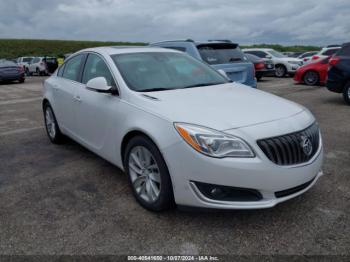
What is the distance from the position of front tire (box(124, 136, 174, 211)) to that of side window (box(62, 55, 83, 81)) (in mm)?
1857

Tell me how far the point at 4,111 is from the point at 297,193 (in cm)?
868

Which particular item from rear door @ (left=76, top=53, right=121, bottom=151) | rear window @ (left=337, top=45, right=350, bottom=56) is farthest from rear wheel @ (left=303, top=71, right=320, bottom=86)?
rear door @ (left=76, top=53, right=121, bottom=151)

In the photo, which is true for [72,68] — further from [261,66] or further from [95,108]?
[261,66]

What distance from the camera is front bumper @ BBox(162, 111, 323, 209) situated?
2.58 metres

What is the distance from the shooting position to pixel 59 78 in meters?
5.15

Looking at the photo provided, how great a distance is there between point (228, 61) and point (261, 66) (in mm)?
8087

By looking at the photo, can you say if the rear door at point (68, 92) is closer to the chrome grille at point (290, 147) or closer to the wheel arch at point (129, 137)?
the wheel arch at point (129, 137)

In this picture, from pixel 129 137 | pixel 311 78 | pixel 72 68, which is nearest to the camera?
pixel 129 137

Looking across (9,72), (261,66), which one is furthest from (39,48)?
(261,66)

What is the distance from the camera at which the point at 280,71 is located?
17.3m

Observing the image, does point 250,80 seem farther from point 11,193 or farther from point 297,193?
point 11,193

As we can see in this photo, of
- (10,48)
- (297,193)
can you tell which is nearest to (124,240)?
(297,193)

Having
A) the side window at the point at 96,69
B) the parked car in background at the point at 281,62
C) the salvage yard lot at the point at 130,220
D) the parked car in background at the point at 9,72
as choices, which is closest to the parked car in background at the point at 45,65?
the parked car in background at the point at 9,72

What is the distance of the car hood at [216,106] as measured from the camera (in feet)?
9.11
